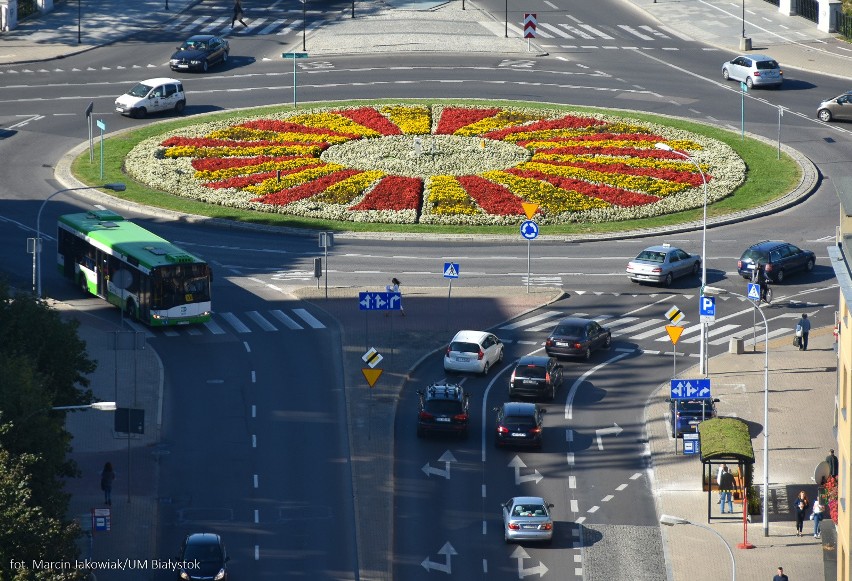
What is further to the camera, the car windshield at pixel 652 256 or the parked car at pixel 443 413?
the car windshield at pixel 652 256

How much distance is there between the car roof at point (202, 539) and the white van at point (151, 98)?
57758 mm

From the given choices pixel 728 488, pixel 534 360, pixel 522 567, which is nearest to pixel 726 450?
pixel 728 488

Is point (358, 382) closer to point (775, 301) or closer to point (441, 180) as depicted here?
point (775, 301)

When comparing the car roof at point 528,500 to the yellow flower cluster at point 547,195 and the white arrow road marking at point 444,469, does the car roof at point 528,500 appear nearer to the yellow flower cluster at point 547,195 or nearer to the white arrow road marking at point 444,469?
the white arrow road marking at point 444,469

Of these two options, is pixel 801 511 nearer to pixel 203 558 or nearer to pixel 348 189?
pixel 203 558

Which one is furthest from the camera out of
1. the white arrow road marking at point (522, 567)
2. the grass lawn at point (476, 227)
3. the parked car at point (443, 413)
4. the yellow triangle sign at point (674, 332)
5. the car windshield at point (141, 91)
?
the car windshield at point (141, 91)

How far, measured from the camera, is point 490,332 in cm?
7000

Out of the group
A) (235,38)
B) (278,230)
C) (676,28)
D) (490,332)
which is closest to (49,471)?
(490,332)

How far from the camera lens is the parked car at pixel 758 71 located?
107375mm

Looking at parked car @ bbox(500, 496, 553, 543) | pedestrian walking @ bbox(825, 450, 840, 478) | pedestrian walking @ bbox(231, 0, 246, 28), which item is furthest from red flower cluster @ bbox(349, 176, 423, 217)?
pedestrian walking @ bbox(231, 0, 246, 28)

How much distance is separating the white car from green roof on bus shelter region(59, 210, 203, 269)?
1236 centimetres

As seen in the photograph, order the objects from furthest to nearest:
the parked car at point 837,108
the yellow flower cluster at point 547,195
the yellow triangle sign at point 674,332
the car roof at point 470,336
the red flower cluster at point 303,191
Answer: the parked car at point 837,108
the red flower cluster at point 303,191
the yellow flower cluster at point 547,195
the car roof at point 470,336
the yellow triangle sign at point 674,332

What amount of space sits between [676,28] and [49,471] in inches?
3465

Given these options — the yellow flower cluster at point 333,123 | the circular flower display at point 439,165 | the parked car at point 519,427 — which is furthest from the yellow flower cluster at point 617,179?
the parked car at point 519,427
